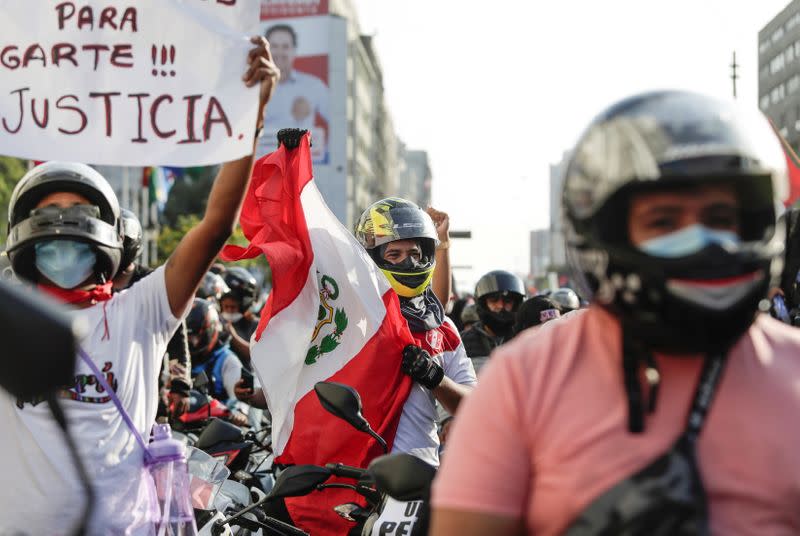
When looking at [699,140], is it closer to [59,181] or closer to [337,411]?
[337,411]

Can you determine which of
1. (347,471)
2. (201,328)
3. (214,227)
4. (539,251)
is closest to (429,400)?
(347,471)

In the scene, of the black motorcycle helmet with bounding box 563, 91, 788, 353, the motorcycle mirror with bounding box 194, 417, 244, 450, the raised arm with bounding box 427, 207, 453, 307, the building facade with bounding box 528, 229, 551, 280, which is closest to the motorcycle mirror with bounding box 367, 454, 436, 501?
the black motorcycle helmet with bounding box 563, 91, 788, 353

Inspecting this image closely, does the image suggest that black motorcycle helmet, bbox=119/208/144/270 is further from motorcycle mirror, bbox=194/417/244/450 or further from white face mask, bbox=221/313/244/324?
white face mask, bbox=221/313/244/324

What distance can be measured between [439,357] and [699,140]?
136 inches

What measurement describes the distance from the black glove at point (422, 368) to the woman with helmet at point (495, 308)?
157 inches

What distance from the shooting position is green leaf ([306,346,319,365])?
5703 mm

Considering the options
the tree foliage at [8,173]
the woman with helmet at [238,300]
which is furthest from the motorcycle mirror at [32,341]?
the tree foliage at [8,173]

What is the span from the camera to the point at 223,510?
16.5ft

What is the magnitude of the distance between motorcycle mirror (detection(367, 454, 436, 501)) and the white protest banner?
135cm

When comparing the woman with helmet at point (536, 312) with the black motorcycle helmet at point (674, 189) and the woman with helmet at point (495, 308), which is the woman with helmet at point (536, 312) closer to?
the woman with helmet at point (495, 308)

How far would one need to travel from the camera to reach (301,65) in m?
93.2

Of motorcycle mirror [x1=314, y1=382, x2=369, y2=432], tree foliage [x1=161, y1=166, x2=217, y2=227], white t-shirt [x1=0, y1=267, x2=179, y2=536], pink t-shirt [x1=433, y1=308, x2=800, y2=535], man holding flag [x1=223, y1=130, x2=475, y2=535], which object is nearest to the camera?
pink t-shirt [x1=433, y1=308, x2=800, y2=535]

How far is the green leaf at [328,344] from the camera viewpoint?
5.72m

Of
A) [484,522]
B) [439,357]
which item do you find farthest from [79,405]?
[439,357]
